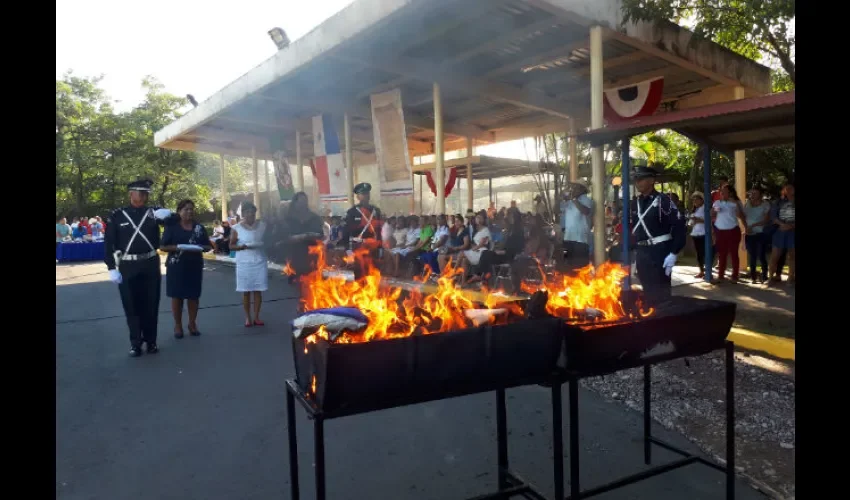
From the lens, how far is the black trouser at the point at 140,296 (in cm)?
649

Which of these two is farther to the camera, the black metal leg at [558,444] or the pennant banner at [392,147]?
the pennant banner at [392,147]

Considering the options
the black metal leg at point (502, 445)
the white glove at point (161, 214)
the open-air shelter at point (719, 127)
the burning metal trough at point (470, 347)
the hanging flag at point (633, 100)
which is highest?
the hanging flag at point (633, 100)

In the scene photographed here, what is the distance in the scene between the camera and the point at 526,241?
10367 millimetres

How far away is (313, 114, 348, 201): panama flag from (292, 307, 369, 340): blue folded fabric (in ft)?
35.6

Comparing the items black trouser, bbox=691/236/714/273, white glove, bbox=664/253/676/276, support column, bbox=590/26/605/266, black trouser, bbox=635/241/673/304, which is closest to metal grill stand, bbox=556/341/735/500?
white glove, bbox=664/253/676/276

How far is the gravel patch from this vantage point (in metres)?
3.41

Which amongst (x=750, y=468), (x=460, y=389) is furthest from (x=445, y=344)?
(x=750, y=468)

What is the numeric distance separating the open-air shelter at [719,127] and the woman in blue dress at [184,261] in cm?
550

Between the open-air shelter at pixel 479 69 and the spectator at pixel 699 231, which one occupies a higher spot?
the open-air shelter at pixel 479 69

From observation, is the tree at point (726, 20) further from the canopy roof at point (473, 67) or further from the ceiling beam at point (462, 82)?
the ceiling beam at point (462, 82)

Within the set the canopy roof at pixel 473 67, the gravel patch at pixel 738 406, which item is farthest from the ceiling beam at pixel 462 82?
the gravel patch at pixel 738 406

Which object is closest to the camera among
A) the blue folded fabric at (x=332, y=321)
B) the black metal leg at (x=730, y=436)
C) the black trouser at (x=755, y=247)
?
the blue folded fabric at (x=332, y=321)

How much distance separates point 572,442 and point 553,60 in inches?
357

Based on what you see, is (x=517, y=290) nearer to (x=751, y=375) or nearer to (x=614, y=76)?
(x=751, y=375)
